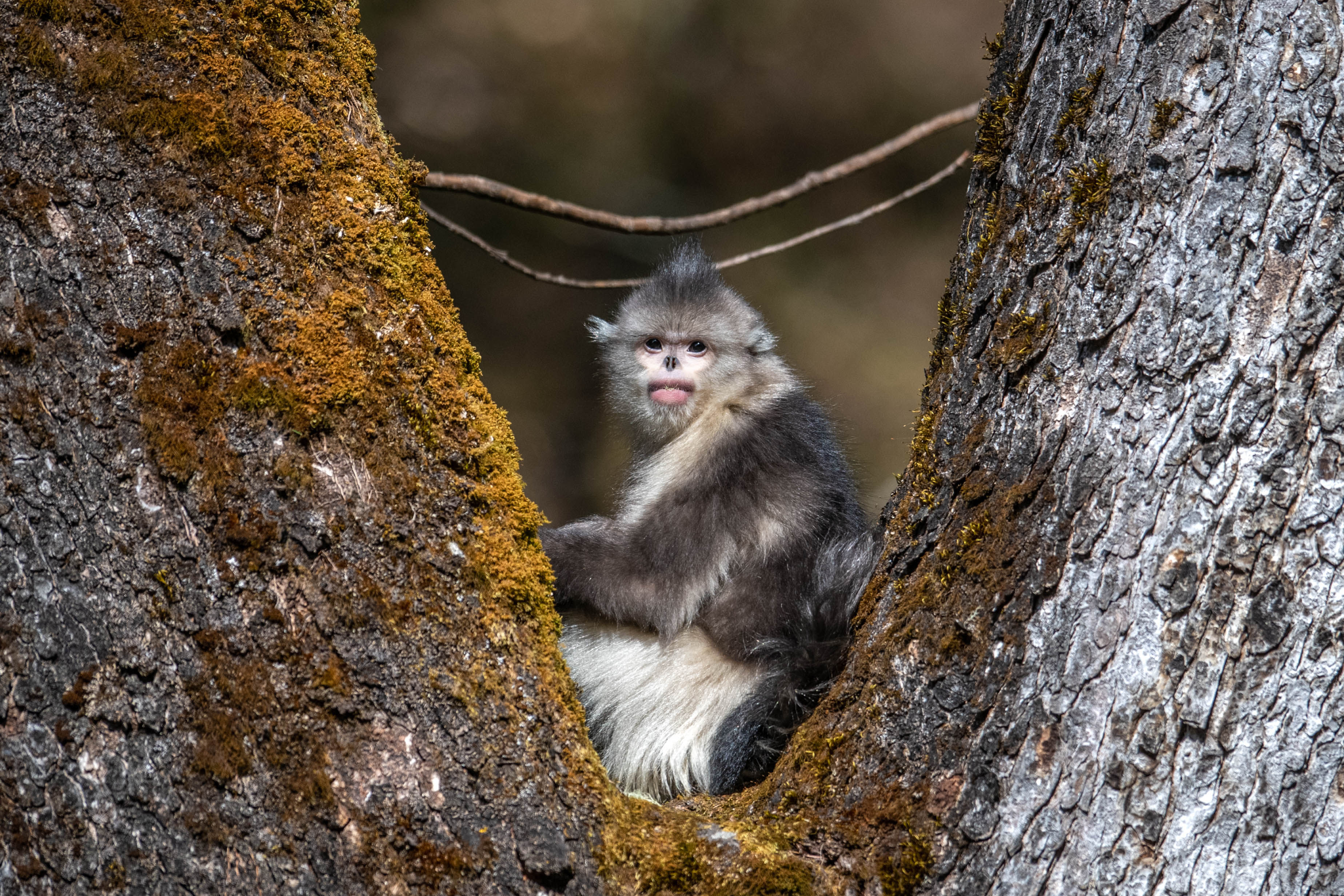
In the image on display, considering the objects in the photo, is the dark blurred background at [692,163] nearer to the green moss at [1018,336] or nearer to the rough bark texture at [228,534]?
the green moss at [1018,336]

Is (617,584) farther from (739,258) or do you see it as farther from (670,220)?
(670,220)

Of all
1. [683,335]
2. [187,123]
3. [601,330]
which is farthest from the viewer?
[601,330]

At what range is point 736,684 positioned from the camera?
12.2 ft

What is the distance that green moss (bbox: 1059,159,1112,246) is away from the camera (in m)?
2.07

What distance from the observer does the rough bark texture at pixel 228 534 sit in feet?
5.85

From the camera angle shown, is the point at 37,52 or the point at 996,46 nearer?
the point at 37,52

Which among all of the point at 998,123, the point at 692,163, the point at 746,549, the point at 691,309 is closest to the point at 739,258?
the point at 691,309

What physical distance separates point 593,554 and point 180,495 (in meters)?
2.06

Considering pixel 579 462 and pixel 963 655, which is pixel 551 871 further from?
pixel 579 462

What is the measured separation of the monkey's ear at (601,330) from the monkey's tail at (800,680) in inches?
79.9

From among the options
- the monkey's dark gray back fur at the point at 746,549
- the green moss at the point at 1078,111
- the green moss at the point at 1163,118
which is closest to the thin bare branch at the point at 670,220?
the monkey's dark gray back fur at the point at 746,549

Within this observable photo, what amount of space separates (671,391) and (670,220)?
0.80 meters

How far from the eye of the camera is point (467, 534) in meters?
2.05

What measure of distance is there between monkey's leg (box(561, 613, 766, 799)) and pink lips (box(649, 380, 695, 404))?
1.05m
